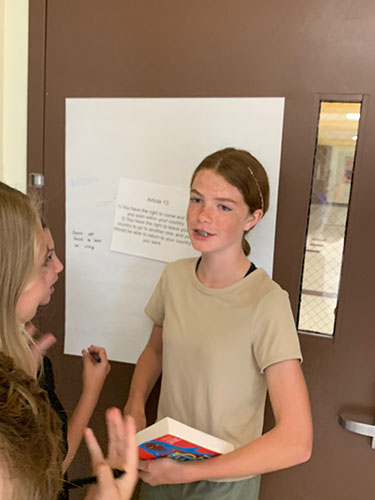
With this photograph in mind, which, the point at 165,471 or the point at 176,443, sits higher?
the point at 176,443

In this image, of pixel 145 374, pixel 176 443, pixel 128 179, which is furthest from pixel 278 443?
pixel 128 179

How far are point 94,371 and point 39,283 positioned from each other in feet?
1.08

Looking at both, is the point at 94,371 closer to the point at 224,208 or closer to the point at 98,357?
the point at 98,357

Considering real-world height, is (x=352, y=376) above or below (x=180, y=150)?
below

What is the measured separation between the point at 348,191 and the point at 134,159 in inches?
24.1

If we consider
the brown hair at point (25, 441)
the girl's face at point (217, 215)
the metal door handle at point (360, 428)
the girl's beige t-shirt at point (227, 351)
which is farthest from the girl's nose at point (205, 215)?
the metal door handle at point (360, 428)

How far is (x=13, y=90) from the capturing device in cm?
138

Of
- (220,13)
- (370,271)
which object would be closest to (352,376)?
(370,271)

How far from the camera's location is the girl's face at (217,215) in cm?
96

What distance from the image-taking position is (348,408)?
1196 millimetres

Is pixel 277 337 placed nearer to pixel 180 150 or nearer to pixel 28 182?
pixel 180 150

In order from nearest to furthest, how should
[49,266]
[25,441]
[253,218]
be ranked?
[25,441]
[49,266]
[253,218]

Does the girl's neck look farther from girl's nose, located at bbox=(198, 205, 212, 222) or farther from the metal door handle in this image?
the metal door handle

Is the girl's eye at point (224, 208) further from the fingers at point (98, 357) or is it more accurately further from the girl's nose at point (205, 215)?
the fingers at point (98, 357)
